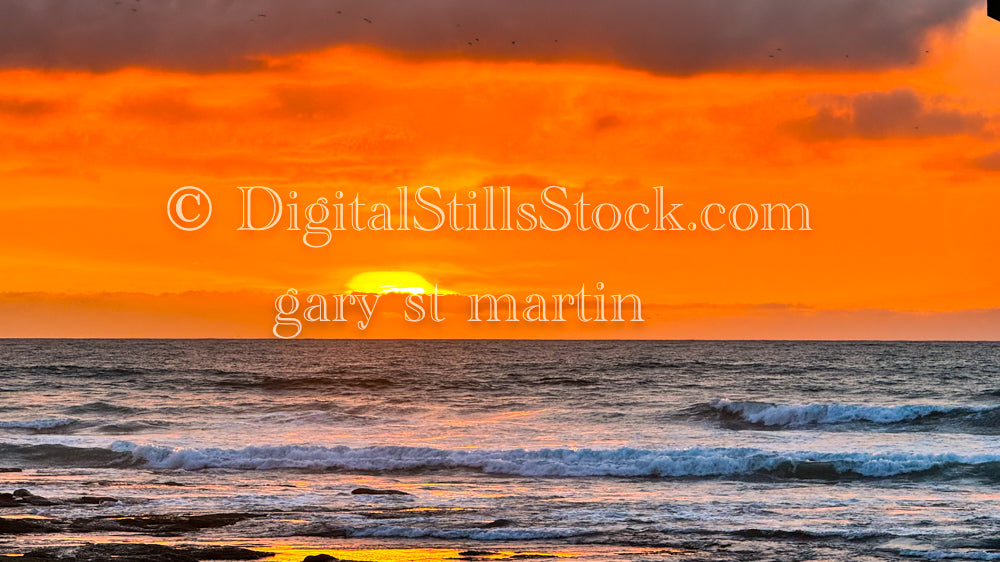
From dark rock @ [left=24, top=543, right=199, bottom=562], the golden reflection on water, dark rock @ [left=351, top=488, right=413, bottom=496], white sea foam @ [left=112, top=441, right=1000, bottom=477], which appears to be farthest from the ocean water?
dark rock @ [left=24, top=543, right=199, bottom=562]

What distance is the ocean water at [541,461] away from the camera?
19.2 m

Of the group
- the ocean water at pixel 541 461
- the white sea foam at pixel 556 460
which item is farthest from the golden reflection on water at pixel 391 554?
the white sea foam at pixel 556 460

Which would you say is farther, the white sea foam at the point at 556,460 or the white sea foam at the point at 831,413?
the white sea foam at the point at 831,413

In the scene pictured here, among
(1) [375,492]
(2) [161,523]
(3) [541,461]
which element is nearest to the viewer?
(2) [161,523]

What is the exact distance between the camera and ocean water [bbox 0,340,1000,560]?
19.2 metres

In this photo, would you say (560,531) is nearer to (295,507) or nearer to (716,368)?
(295,507)

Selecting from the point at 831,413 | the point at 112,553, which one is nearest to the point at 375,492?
the point at 112,553

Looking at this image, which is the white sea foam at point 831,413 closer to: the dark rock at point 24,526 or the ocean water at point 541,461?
the ocean water at point 541,461

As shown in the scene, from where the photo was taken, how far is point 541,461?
30.6m

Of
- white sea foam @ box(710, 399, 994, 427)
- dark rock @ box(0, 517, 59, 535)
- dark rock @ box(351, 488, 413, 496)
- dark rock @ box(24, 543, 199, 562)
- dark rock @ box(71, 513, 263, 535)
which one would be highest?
white sea foam @ box(710, 399, 994, 427)

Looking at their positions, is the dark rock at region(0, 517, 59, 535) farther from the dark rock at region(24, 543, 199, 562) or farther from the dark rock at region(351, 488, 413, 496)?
the dark rock at region(351, 488, 413, 496)

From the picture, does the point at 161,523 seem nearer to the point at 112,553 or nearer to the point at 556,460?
the point at 112,553

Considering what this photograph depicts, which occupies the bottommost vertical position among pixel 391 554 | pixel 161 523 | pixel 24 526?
pixel 391 554

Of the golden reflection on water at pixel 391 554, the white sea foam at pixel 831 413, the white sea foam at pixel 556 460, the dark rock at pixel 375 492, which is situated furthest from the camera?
the white sea foam at pixel 831 413
